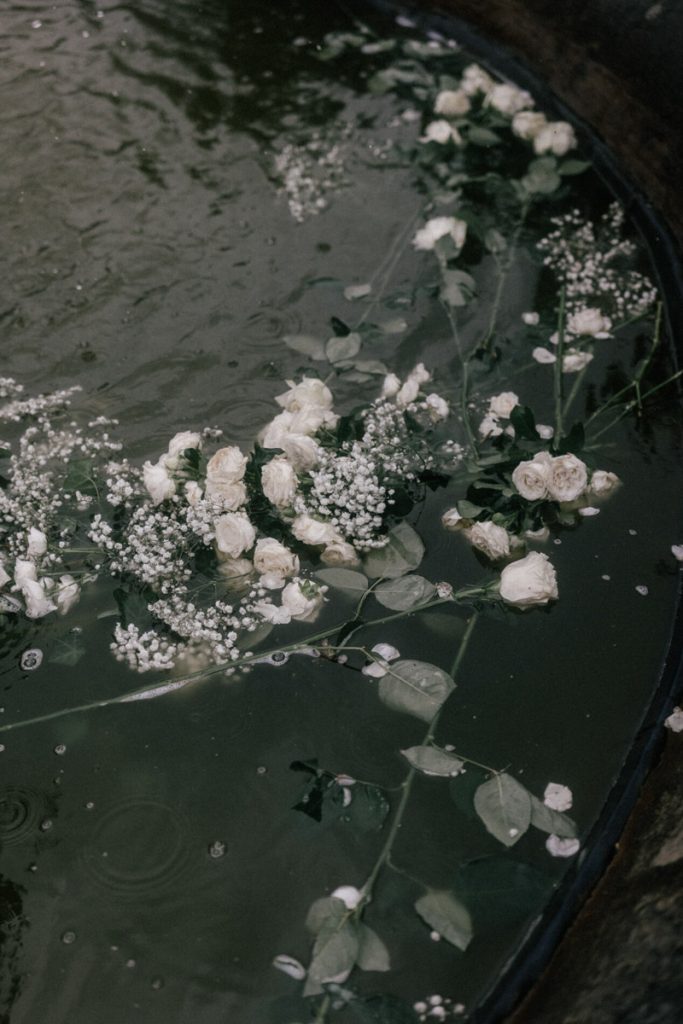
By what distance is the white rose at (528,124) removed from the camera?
77.2 inches

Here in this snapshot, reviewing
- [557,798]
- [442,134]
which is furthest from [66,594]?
[442,134]

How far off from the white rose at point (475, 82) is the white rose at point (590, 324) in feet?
2.42

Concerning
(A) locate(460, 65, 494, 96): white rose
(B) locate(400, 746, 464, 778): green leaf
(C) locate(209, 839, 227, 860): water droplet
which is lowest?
(C) locate(209, 839, 227, 860): water droplet

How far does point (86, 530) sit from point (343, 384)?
48 cm

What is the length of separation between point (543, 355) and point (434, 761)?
2.49ft

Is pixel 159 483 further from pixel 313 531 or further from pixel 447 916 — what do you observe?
pixel 447 916

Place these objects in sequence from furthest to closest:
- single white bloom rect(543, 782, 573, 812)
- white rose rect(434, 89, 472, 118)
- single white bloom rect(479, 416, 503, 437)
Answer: white rose rect(434, 89, 472, 118), single white bloom rect(479, 416, 503, 437), single white bloom rect(543, 782, 573, 812)

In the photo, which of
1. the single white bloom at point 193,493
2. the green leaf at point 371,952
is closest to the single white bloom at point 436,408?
the single white bloom at point 193,493

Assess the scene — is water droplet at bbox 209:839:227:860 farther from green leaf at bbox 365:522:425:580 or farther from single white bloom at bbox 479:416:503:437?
single white bloom at bbox 479:416:503:437

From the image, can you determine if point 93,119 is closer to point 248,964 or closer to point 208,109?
point 208,109

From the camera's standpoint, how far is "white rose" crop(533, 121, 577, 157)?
194cm

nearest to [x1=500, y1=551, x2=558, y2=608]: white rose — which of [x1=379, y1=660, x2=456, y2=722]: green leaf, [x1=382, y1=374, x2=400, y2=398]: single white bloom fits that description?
[x1=379, y1=660, x2=456, y2=722]: green leaf

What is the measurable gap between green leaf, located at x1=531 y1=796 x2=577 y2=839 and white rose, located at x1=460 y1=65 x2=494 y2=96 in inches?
62.5

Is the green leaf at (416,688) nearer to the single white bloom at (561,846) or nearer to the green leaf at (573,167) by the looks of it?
the single white bloom at (561,846)
